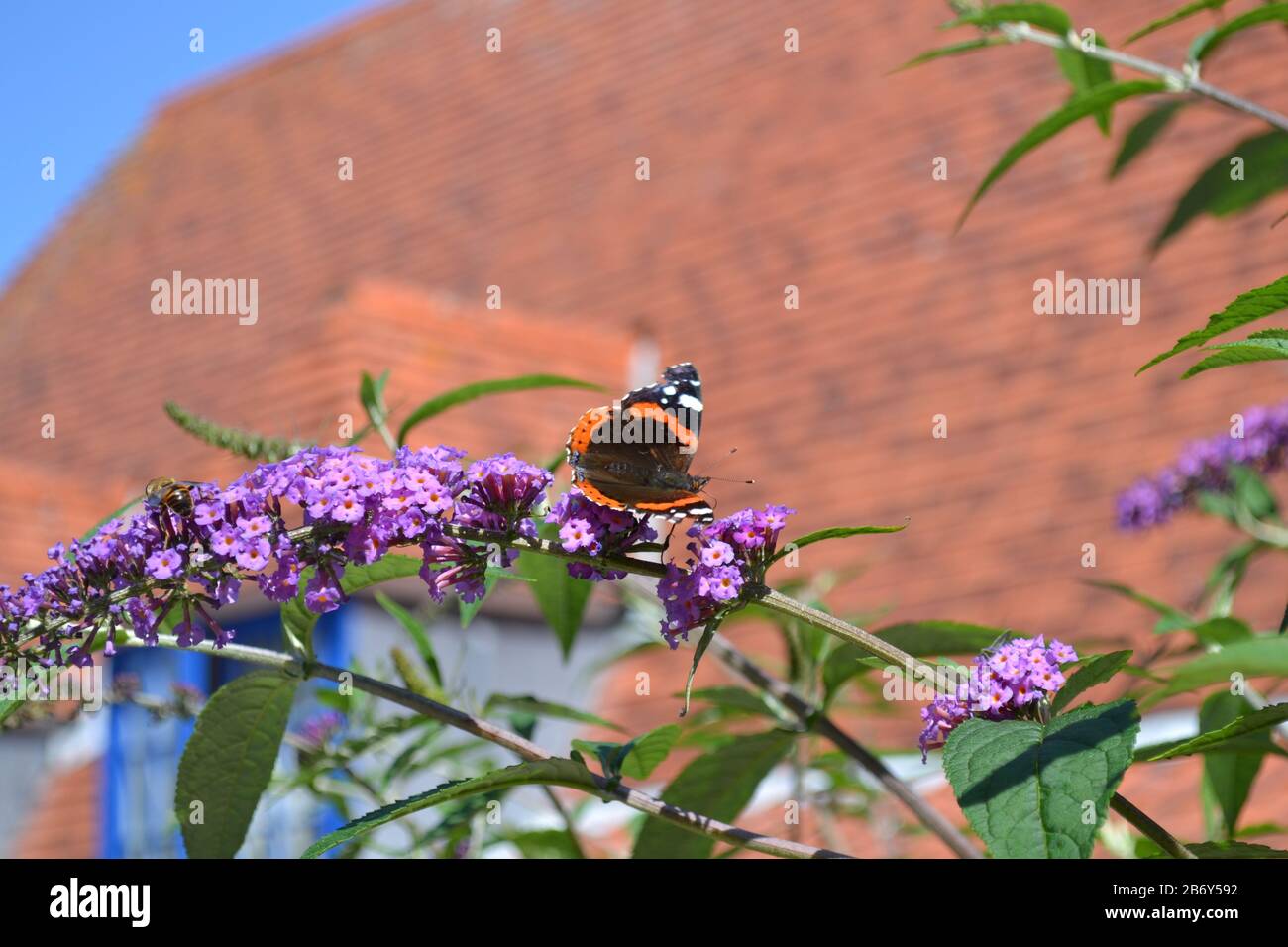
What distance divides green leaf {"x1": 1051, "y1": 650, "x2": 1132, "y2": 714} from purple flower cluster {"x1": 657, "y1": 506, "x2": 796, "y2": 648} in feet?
0.93

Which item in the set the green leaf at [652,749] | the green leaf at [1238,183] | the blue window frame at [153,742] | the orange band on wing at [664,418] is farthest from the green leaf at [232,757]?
the blue window frame at [153,742]

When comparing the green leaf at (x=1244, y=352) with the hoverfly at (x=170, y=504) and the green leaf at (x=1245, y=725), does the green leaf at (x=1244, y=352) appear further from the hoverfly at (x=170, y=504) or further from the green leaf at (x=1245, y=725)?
the hoverfly at (x=170, y=504)

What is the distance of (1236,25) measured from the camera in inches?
68.8

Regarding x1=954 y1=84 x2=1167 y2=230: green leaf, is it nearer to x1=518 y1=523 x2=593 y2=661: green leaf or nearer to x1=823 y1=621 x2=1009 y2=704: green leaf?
x1=823 y1=621 x2=1009 y2=704: green leaf

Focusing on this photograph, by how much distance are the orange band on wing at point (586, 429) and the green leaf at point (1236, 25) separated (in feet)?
2.78

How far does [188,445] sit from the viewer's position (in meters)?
8.48

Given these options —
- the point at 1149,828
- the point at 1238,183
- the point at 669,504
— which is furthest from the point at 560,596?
the point at 1238,183

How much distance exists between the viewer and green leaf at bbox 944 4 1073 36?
1.89 meters

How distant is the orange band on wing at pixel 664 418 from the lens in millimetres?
1671

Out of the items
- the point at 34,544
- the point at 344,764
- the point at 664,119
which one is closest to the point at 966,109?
the point at 664,119

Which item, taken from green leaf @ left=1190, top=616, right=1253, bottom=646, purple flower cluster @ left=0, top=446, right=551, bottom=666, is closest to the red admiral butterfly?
purple flower cluster @ left=0, top=446, right=551, bottom=666

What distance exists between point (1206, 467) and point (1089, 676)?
173 cm
